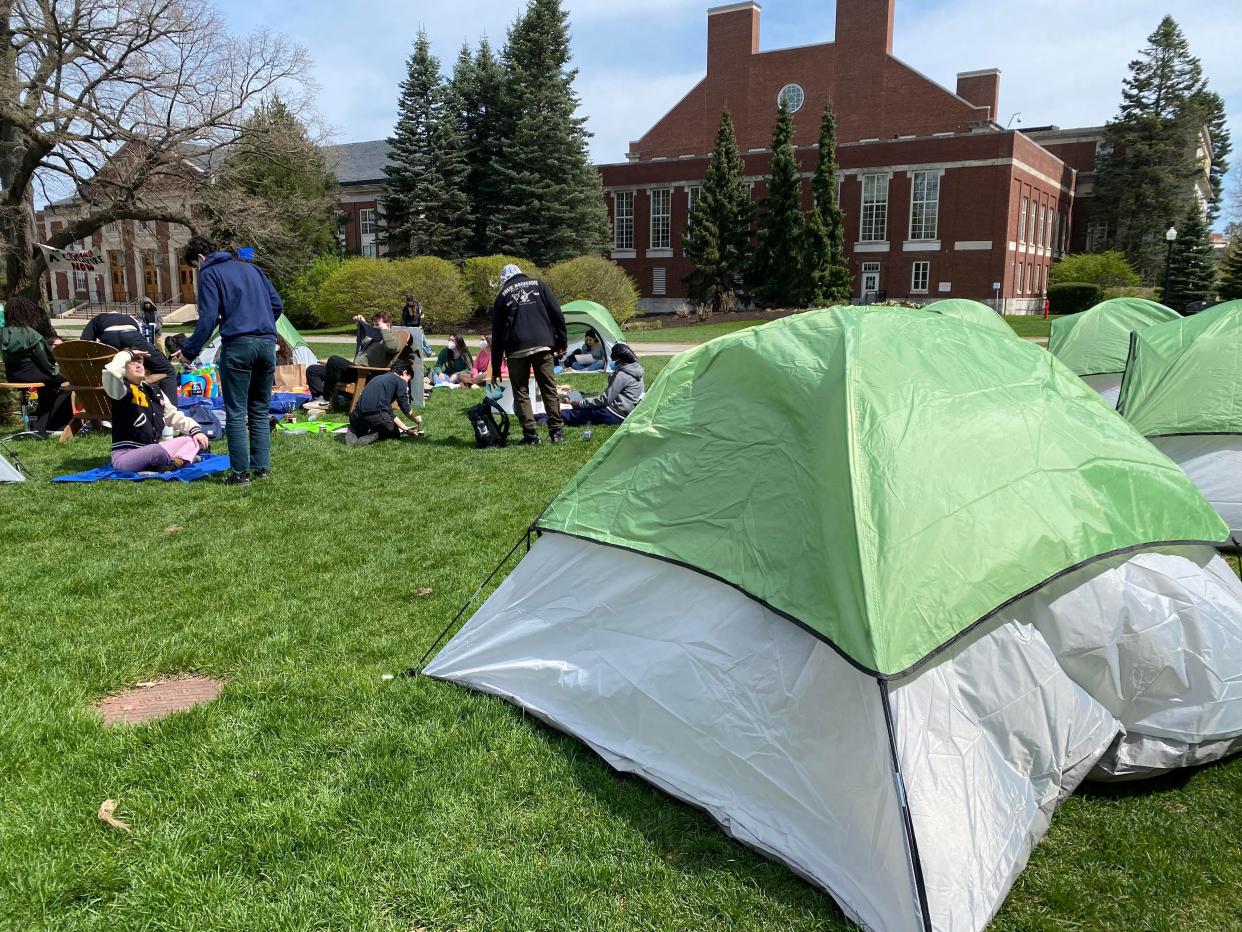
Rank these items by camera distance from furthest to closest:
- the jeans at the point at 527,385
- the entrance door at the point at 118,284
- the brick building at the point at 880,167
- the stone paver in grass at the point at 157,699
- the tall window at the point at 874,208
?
the entrance door at the point at 118,284, the tall window at the point at 874,208, the brick building at the point at 880,167, the jeans at the point at 527,385, the stone paver in grass at the point at 157,699

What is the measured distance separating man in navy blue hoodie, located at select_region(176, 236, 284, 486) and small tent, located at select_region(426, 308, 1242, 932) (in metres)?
4.76

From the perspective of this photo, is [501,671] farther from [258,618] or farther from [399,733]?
[258,618]

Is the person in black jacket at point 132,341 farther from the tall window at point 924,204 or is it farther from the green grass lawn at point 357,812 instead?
the tall window at point 924,204

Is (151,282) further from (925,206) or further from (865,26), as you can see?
(925,206)

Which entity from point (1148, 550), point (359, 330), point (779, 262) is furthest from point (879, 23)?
point (1148, 550)

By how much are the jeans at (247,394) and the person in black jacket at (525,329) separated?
245 cm

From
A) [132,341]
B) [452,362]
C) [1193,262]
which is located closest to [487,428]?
[132,341]

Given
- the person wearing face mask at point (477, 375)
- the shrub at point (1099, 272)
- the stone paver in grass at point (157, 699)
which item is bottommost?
the stone paver in grass at point (157, 699)

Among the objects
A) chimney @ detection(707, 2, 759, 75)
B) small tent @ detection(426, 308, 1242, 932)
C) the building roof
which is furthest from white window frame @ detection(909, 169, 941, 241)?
small tent @ detection(426, 308, 1242, 932)

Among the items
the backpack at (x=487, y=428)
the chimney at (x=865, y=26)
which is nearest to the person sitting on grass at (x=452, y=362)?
the backpack at (x=487, y=428)

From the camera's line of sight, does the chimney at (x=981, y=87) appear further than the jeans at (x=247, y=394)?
Yes

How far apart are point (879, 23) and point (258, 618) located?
51.7 meters

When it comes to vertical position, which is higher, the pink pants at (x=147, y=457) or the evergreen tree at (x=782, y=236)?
the evergreen tree at (x=782, y=236)

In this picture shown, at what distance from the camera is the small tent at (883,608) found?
8.70ft
